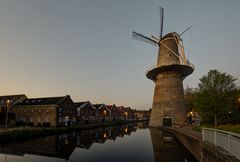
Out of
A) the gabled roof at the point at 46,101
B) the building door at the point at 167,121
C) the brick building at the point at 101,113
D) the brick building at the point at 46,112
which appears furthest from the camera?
the brick building at the point at 101,113

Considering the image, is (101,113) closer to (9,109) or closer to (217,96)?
(9,109)

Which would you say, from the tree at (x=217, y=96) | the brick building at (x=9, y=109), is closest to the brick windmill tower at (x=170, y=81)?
the tree at (x=217, y=96)

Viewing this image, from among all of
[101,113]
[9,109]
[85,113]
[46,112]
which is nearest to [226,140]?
[46,112]

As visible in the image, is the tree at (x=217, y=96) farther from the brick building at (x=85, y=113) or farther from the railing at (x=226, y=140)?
the brick building at (x=85, y=113)

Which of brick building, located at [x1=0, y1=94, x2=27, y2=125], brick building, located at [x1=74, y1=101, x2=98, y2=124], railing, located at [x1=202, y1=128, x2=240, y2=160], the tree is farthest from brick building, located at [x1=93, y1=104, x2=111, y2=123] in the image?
railing, located at [x1=202, y1=128, x2=240, y2=160]

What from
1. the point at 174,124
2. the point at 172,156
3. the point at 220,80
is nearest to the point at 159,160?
→ the point at 172,156

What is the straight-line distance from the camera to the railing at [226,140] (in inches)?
398

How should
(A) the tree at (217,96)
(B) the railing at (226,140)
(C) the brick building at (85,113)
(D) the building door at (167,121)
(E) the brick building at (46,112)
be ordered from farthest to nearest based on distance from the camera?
(C) the brick building at (85,113)
(D) the building door at (167,121)
(E) the brick building at (46,112)
(A) the tree at (217,96)
(B) the railing at (226,140)

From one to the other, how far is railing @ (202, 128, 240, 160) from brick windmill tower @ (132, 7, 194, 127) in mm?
38533

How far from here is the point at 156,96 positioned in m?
60.2

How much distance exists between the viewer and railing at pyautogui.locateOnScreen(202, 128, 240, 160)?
33.2 ft

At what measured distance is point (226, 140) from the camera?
1186 centimetres

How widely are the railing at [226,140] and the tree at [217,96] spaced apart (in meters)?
16.2

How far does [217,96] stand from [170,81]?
80.0ft
